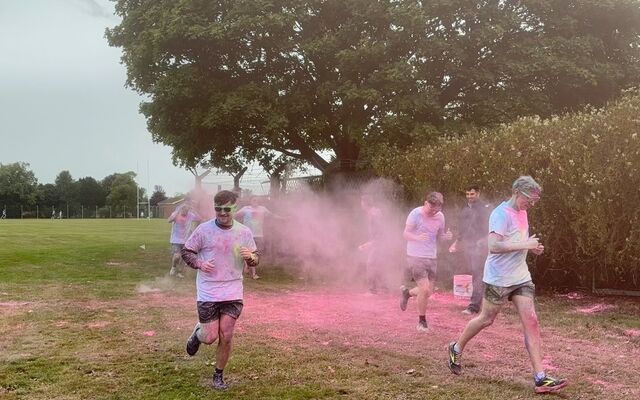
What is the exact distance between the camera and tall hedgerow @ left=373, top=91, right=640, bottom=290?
33.7 feet

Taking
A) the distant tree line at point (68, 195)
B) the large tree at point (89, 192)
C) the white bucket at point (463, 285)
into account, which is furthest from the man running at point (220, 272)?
the large tree at point (89, 192)

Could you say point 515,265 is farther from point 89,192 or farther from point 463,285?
point 89,192

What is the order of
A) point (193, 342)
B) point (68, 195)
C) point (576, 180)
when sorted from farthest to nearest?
point (68, 195) → point (576, 180) → point (193, 342)

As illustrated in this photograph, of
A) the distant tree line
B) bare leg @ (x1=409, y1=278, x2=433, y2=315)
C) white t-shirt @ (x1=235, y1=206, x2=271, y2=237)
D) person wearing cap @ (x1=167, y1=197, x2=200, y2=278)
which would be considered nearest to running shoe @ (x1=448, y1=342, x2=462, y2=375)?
bare leg @ (x1=409, y1=278, x2=433, y2=315)

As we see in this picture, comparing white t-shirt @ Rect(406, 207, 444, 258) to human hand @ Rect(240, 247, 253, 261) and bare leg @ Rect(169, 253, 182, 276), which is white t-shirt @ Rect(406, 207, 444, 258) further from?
bare leg @ Rect(169, 253, 182, 276)

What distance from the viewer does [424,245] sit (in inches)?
327

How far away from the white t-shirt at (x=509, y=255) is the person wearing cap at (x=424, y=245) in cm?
245

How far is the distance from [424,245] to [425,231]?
0.21 metres

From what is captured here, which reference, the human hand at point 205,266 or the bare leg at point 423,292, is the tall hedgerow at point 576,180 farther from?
the human hand at point 205,266

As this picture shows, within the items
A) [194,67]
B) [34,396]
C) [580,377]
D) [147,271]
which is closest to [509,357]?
[580,377]

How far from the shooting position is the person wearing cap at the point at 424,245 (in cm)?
817

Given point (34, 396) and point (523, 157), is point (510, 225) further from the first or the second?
point (523, 157)

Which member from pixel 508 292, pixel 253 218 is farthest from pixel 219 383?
pixel 253 218

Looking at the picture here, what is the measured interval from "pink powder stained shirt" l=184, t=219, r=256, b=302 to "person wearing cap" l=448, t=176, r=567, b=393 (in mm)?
2361
